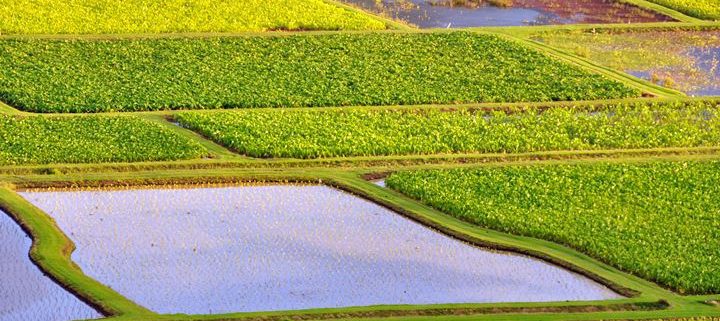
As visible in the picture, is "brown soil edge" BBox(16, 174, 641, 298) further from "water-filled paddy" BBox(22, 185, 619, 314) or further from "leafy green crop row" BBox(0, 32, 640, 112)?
"leafy green crop row" BBox(0, 32, 640, 112)

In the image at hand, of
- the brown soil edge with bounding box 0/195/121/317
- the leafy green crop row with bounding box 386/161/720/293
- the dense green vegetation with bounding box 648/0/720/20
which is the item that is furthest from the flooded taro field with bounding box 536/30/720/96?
the brown soil edge with bounding box 0/195/121/317

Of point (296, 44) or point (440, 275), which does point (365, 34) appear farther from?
point (440, 275)

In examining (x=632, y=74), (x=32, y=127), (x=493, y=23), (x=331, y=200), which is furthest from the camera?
(x=493, y=23)

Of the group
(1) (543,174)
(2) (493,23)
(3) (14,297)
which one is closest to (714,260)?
(1) (543,174)

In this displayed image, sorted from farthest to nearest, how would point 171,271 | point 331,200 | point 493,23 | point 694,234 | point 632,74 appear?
point 493,23 → point 632,74 → point 331,200 → point 694,234 → point 171,271

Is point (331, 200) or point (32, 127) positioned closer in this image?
point (331, 200)

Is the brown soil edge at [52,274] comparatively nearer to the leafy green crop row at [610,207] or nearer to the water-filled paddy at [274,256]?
the water-filled paddy at [274,256]

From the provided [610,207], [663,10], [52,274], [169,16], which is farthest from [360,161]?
[663,10]

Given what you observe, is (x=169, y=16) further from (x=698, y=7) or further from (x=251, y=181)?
(x=698, y=7)
